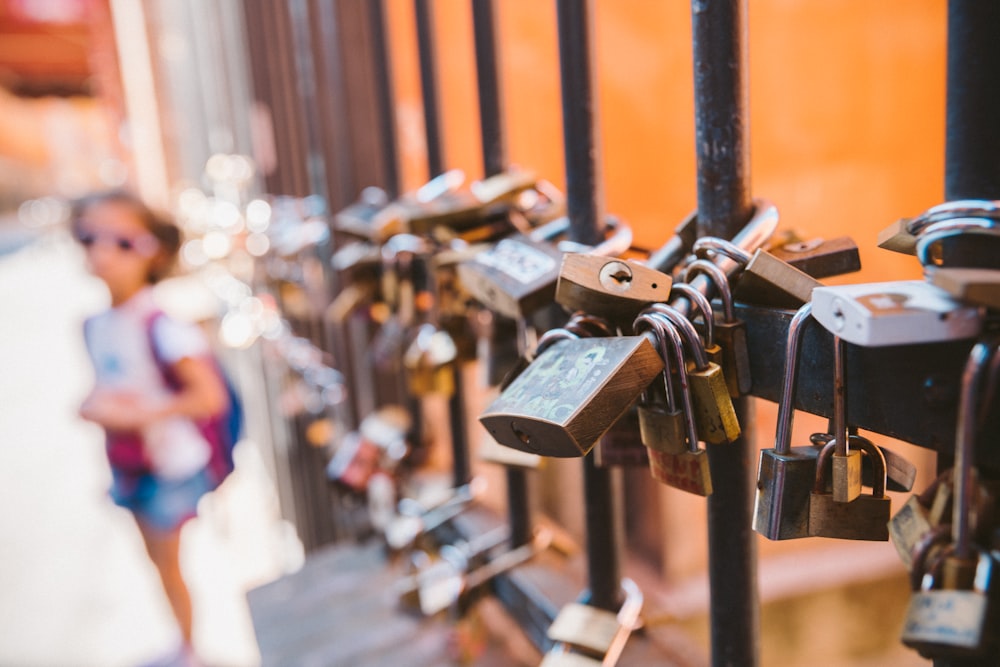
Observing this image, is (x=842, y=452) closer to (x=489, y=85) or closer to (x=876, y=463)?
(x=876, y=463)

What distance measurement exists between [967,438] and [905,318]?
6 cm

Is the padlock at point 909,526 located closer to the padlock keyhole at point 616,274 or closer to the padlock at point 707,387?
the padlock at point 707,387

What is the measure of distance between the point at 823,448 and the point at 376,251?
2.35 ft

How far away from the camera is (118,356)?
1.53 meters

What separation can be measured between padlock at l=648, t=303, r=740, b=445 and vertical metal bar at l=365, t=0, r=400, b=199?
95 cm

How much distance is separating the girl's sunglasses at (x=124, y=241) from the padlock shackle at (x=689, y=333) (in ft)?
4.93

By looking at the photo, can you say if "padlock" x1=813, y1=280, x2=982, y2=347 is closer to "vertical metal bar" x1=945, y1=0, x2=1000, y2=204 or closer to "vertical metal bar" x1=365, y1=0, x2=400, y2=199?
"vertical metal bar" x1=945, y1=0, x2=1000, y2=204

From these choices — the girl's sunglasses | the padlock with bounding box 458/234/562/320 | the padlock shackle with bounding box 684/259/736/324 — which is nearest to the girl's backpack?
the girl's sunglasses

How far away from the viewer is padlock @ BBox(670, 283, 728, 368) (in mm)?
409

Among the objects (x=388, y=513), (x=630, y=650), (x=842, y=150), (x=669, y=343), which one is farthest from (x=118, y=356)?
(x=842, y=150)

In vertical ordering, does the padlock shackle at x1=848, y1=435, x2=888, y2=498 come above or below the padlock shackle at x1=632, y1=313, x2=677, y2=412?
below

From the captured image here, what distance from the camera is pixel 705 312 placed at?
1.34 ft

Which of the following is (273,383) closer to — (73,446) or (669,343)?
(73,446)

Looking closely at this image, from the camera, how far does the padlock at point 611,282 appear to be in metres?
0.43
